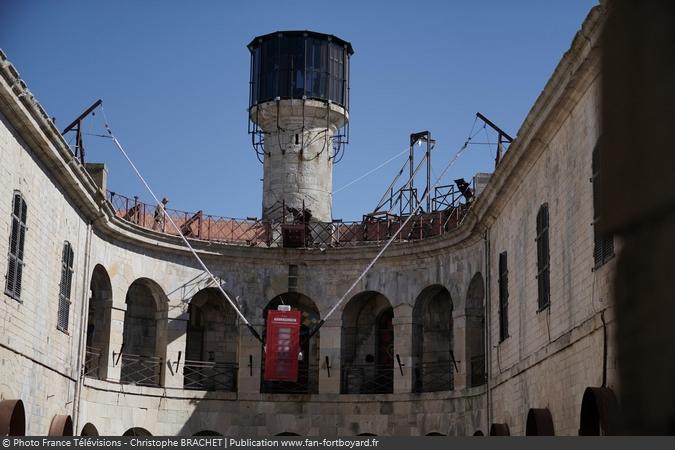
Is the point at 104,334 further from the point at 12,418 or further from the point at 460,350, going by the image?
the point at 460,350

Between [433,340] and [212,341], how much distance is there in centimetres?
661

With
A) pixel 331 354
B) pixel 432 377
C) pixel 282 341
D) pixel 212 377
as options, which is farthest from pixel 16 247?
pixel 432 377

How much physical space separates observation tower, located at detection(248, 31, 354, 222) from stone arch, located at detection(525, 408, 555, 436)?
14890 millimetres

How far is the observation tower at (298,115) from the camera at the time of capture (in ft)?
108

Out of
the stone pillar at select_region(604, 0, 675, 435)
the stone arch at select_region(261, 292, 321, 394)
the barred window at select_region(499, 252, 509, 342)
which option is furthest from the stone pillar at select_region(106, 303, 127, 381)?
the stone pillar at select_region(604, 0, 675, 435)

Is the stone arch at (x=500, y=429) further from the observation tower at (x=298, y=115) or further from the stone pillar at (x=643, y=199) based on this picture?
the stone pillar at (x=643, y=199)

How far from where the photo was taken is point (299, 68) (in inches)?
1348

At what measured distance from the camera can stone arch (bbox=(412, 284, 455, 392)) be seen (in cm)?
2866

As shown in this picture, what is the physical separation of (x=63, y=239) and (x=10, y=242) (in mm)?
3938

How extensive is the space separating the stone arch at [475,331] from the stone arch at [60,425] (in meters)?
10.4

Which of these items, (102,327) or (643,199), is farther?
(102,327)

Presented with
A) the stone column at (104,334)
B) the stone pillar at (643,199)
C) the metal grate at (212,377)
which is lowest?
the stone pillar at (643,199)

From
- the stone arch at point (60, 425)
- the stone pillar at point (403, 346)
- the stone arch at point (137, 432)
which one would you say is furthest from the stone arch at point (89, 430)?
the stone pillar at point (403, 346)

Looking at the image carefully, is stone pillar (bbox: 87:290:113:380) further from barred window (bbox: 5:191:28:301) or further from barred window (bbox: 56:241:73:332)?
barred window (bbox: 5:191:28:301)
